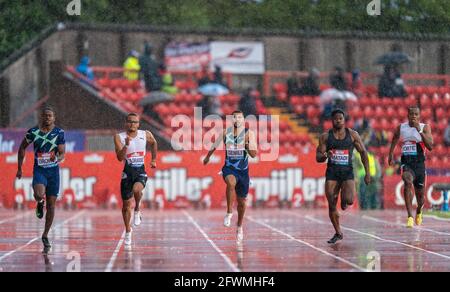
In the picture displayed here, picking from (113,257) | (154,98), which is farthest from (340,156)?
(154,98)

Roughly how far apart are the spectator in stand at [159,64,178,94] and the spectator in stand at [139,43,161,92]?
0.38 meters

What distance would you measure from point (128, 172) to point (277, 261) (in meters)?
4.26

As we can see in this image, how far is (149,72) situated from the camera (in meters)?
45.9

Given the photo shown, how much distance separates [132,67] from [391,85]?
10.1m

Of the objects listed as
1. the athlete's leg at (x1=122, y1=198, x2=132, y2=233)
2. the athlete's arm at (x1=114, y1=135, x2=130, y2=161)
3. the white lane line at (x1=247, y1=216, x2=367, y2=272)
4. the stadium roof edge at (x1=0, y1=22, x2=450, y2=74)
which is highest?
the stadium roof edge at (x1=0, y1=22, x2=450, y2=74)

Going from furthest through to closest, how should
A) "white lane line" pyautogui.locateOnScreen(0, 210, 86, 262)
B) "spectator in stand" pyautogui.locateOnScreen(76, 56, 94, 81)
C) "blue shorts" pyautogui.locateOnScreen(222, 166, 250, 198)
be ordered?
"spectator in stand" pyautogui.locateOnScreen(76, 56, 94, 81)
"blue shorts" pyautogui.locateOnScreen(222, 166, 250, 198)
"white lane line" pyautogui.locateOnScreen(0, 210, 86, 262)

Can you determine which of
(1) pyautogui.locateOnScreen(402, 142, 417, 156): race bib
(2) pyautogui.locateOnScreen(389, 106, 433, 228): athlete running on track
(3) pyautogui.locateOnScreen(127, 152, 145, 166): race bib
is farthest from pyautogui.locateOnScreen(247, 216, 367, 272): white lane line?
(3) pyautogui.locateOnScreen(127, 152, 145, 166): race bib

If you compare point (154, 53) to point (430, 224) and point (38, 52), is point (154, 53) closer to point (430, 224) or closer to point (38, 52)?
point (38, 52)

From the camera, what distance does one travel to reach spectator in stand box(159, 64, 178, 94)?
154 ft

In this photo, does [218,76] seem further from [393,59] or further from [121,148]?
[121,148]

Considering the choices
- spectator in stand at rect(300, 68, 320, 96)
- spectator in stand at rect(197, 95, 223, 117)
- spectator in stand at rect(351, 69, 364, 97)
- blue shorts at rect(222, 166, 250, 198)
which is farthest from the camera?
spectator in stand at rect(351, 69, 364, 97)

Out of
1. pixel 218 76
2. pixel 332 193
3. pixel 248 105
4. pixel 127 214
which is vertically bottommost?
pixel 127 214

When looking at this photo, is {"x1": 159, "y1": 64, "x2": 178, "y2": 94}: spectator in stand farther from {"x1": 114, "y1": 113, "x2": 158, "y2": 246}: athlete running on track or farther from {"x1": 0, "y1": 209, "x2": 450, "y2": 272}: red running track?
{"x1": 114, "y1": 113, "x2": 158, "y2": 246}: athlete running on track
